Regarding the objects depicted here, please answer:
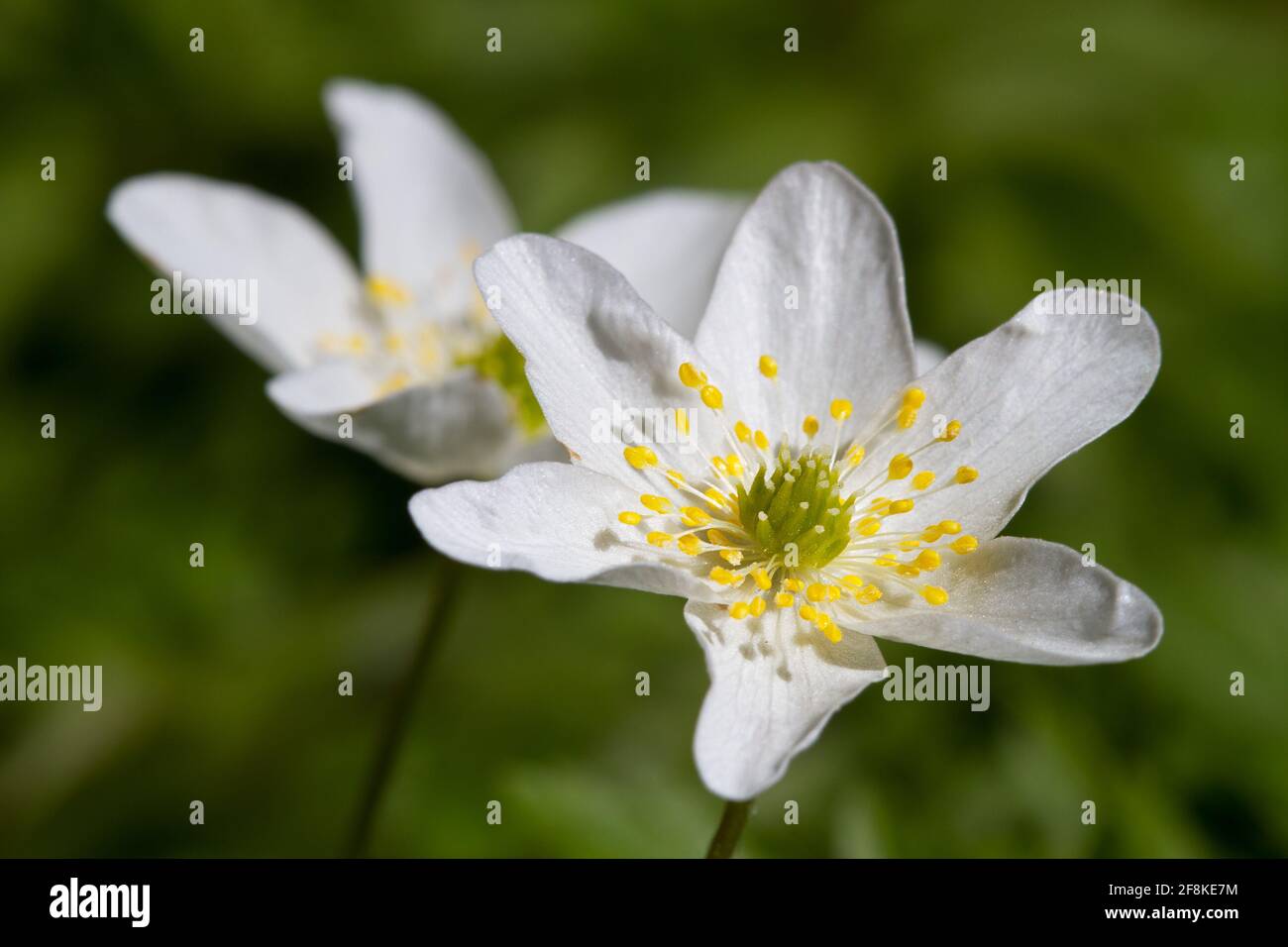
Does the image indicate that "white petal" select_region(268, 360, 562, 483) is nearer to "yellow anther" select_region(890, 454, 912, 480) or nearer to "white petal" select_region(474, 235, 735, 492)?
"white petal" select_region(474, 235, 735, 492)

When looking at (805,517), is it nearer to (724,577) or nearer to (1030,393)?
(724,577)

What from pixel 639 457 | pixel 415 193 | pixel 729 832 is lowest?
pixel 729 832
